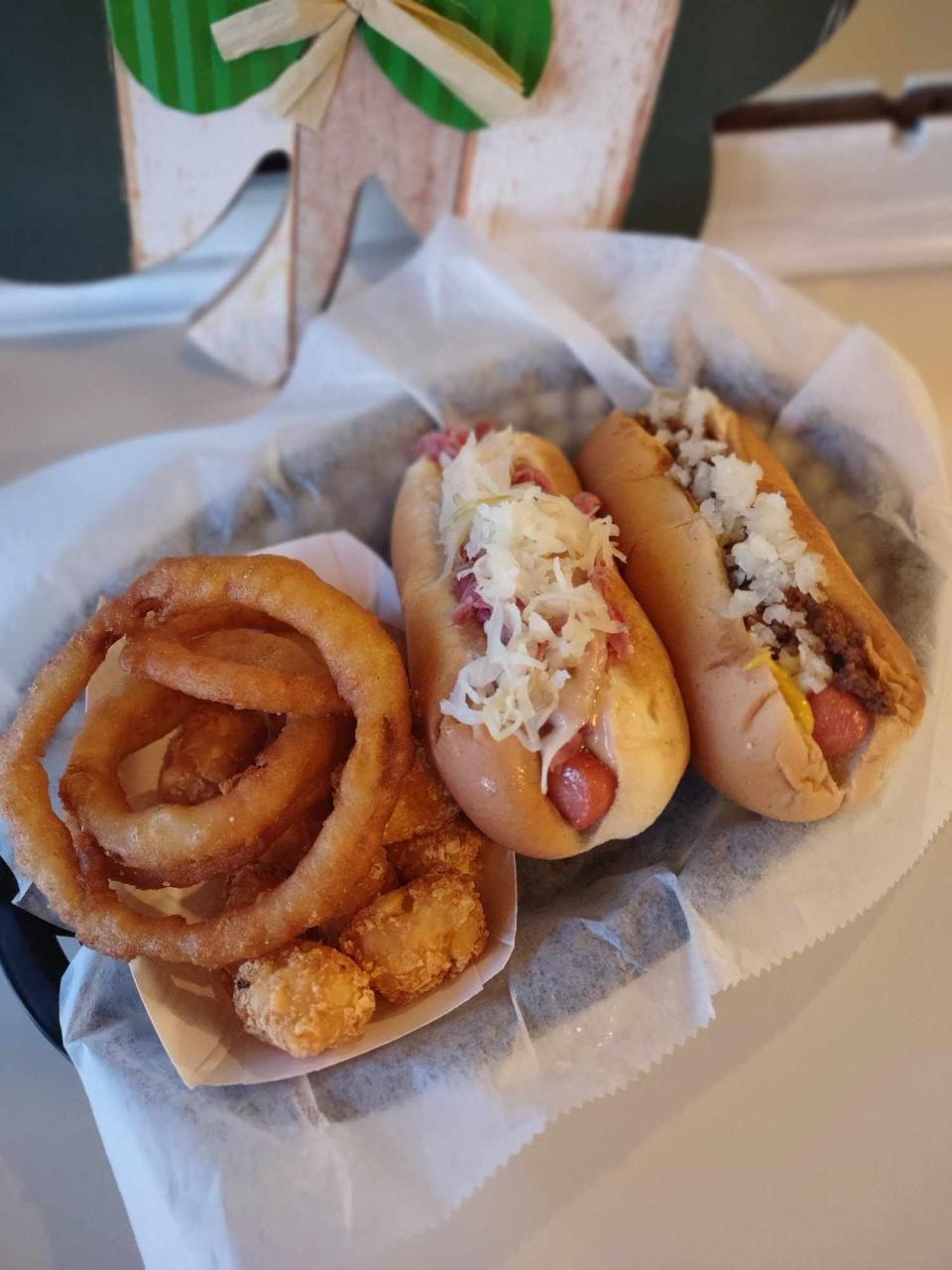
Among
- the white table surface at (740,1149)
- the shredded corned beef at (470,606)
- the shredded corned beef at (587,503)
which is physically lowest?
the white table surface at (740,1149)

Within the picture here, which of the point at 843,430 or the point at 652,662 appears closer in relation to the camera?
the point at 652,662

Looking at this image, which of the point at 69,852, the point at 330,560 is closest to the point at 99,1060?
the point at 69,852

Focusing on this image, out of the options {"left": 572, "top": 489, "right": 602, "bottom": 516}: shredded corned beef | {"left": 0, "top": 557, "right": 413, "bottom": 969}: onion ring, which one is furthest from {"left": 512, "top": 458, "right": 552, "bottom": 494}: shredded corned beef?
{"left": 0, "top": 557, "right": 413, "bottom": 969}: onion ring

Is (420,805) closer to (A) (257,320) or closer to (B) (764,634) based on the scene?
(B) (764,634)

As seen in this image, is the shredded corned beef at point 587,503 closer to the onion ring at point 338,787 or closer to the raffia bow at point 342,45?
the onion ring at point 338,787

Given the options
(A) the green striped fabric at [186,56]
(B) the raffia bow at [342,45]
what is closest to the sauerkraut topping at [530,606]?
(B) the raffia bow at [342,45]

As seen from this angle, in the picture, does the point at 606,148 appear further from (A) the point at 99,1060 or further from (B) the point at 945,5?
A: (A) the point at 99,1060
